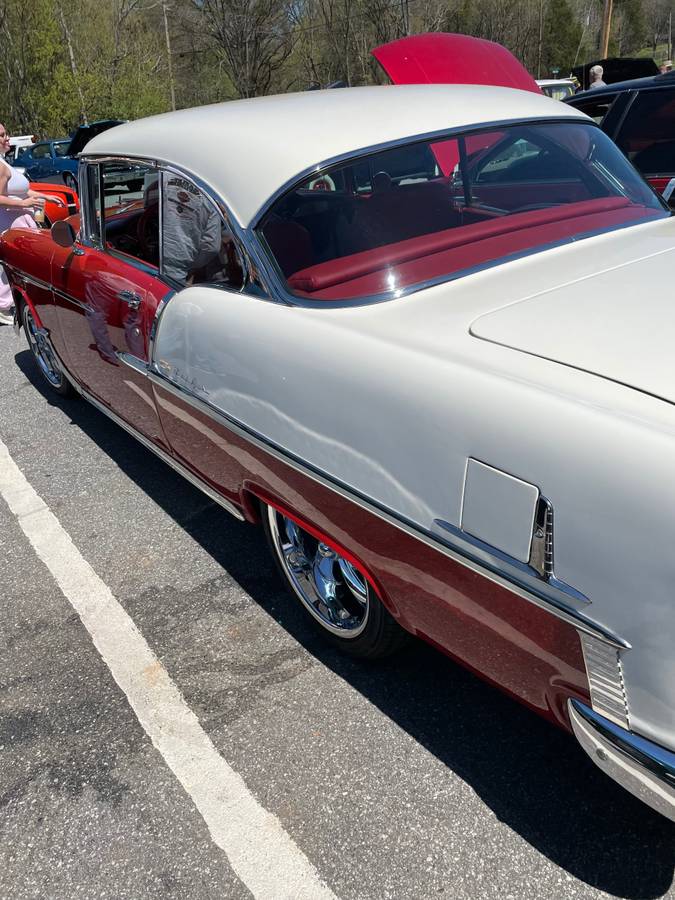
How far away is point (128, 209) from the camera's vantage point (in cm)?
346

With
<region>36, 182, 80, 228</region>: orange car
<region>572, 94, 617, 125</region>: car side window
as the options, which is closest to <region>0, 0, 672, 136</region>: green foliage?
<region>36, 182, 80, 228</region>: orange car

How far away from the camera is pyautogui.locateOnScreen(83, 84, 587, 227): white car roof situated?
2475 millimetres

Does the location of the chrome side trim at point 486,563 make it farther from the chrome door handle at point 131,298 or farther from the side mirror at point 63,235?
the side mirror at point 63,235

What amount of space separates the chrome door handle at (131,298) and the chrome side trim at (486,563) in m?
1.05

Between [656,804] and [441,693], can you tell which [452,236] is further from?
[656,804]

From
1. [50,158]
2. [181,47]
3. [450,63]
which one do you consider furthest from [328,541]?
[181,47]

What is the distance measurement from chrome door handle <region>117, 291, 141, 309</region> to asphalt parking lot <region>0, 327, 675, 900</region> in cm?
108

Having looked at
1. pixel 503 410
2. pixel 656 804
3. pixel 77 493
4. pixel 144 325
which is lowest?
pixel 77 493

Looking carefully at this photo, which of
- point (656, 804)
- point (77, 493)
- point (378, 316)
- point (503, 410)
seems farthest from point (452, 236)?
point (77, 493)

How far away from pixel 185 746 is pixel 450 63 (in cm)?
472

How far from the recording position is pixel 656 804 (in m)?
1.56

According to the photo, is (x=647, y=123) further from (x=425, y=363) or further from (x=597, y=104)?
(x=425, y=363)

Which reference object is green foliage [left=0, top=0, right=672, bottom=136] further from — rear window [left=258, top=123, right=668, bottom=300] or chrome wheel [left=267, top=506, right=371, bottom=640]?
chrome wheel [left=267, top=506, right=371, bottom=640]

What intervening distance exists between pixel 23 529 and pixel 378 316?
2271mm
